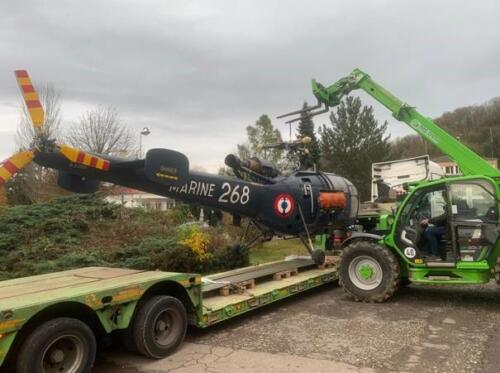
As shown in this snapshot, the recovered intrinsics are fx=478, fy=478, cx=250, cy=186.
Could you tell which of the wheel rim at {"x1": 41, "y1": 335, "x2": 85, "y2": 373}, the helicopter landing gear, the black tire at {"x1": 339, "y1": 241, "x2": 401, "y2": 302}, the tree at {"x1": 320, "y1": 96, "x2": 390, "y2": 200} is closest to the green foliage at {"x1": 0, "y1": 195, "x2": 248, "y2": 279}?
the helicopter landing gear

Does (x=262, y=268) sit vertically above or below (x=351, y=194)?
below

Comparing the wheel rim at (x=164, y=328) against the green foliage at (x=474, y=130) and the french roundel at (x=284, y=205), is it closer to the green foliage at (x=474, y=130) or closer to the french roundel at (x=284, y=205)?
the french roundel at (x=284, y=205)

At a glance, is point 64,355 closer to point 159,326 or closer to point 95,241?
point 159,326

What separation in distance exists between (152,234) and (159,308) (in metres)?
7.74

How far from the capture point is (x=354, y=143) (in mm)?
41906

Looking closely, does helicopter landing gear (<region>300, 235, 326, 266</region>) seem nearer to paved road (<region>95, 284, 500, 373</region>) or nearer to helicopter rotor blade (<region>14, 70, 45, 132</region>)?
paved road (<region>95, 284, 500, 373</region>)

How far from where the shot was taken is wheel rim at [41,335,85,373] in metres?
4.42

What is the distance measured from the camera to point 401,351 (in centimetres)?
563

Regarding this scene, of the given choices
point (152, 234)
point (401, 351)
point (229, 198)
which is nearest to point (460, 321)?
point (401, 351)

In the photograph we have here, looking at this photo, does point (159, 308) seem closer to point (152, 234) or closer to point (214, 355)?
point (214, 355)

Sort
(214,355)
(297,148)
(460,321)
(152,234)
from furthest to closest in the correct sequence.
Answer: (152,234) → (297,148) → (460,321) → (214,355)

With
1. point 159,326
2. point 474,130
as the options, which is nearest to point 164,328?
point 159,326

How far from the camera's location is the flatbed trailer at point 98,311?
13.9 feet

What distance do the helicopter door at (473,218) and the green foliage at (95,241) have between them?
4597 millimetres
